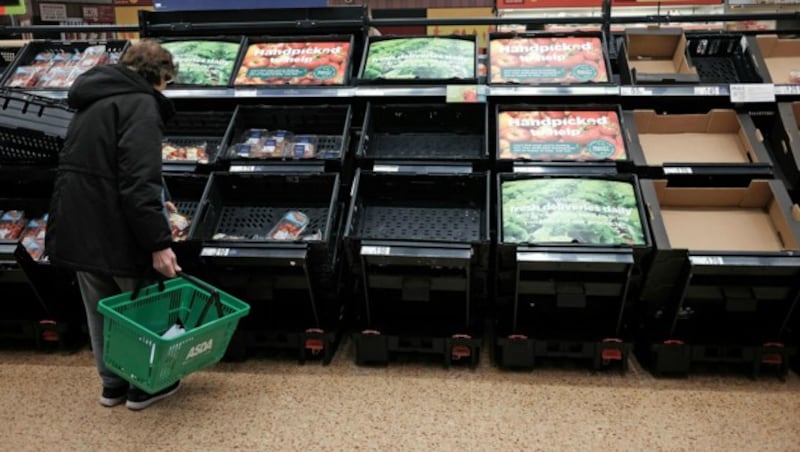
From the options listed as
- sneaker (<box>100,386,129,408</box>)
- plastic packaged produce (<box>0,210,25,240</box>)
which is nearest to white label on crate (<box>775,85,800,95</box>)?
sneaker (<box>100,386,129,408</box>)

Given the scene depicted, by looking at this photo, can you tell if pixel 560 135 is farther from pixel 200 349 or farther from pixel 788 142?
pixel 200 349

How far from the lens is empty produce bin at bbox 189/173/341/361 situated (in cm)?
276

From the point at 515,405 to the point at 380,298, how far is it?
2.63 feet

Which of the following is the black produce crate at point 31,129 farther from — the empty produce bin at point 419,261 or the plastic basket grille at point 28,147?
the empty produce bin at point 419,261

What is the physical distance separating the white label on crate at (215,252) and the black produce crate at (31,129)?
36.4 inches

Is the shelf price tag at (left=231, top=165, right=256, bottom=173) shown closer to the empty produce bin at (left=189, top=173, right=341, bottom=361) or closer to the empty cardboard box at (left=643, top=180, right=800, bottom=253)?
the empty produce bin at (left=189, top=173, right=341, bottom=361)

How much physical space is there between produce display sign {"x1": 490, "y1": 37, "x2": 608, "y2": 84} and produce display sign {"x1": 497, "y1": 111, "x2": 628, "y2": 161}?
7.4 inches

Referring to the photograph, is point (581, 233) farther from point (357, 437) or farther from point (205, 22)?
point (205, 22)

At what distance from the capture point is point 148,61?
2.37 m

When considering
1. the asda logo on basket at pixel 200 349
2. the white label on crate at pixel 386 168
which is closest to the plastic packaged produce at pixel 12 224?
the asda logo on basket at pixel 200 349

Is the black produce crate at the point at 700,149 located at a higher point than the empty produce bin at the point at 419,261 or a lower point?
higher

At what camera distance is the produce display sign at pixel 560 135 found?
300 cm

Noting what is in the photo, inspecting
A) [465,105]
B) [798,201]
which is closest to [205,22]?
[465,105]

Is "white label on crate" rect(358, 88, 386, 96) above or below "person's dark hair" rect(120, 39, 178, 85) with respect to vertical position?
below
